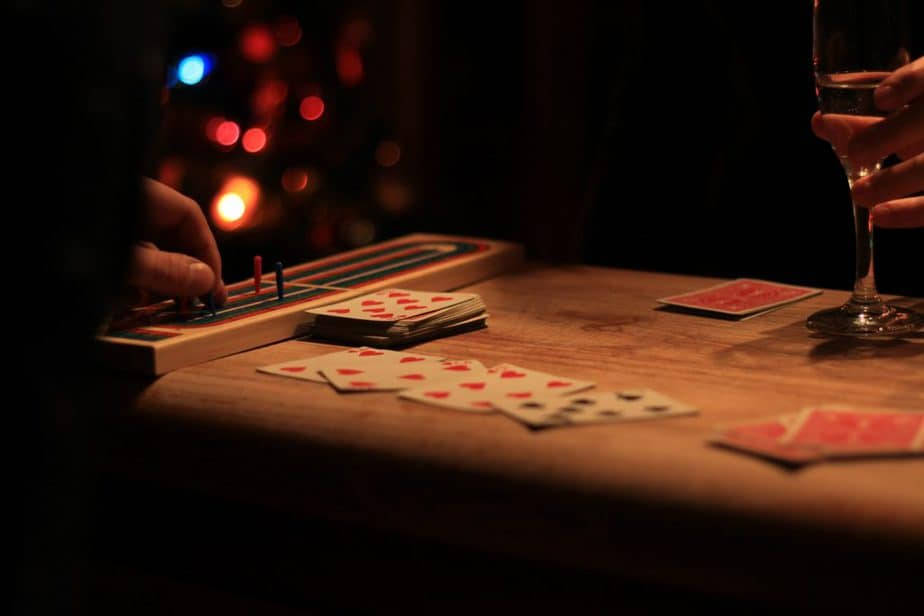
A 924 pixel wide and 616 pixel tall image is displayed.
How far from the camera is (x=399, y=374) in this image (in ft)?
4.03

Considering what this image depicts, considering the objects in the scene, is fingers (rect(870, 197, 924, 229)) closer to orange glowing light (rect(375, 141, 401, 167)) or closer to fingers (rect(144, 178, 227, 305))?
fingers (rect(144, 178, 227, 305))

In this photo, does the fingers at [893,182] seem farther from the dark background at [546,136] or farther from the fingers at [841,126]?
the dark background at [546,136]

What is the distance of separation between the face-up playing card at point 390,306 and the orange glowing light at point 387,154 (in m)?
3.06

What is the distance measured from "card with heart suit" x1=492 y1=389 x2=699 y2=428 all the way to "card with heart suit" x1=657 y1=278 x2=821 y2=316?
0.46 m

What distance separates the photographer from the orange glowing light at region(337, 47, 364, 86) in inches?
187

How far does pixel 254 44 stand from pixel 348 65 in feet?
1.94

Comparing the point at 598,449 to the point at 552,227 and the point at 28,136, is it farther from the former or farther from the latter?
the point at 552,227

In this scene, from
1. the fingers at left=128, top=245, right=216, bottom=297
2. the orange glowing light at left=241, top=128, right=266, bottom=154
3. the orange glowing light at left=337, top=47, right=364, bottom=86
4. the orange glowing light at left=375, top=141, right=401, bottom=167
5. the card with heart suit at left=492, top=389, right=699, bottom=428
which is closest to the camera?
the card with heart suit at left=492, top=389, right=699, bottom=428

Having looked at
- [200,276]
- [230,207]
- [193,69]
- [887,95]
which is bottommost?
[230,207]

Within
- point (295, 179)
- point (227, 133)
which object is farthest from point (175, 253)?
point (295, 179)

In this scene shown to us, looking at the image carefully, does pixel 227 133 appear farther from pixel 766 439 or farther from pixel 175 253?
pixel 766 439

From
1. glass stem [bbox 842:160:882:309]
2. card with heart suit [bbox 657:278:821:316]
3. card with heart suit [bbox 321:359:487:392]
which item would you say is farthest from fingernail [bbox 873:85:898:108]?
card with heart suit [bbox 321:359:487:392]

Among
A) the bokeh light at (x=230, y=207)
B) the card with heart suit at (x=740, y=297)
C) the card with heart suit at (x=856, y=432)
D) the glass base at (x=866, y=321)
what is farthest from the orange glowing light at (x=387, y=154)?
the card with heart suit at (x=856, y=432)

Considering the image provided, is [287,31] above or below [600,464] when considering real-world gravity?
above
